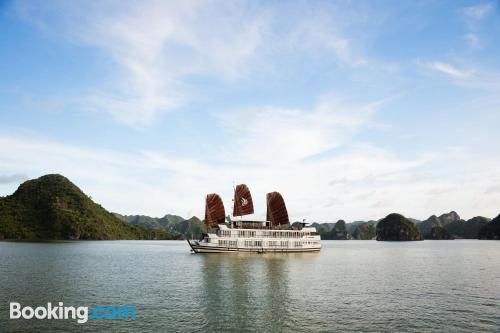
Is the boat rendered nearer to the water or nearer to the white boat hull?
the white boat hull

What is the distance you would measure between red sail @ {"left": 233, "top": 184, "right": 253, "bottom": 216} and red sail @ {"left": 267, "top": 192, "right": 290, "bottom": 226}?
495 cm

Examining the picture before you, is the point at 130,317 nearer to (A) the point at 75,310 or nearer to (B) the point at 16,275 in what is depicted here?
(A) the point at 75,310

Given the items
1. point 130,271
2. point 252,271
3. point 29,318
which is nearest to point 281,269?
point 252,271

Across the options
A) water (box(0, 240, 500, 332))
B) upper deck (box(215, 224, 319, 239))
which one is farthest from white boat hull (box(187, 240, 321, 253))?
water (box(0, 240, 500, 332))

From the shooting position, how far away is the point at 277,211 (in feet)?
283

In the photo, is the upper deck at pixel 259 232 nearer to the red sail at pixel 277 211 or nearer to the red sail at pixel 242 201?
the red sail at pixel 277 211

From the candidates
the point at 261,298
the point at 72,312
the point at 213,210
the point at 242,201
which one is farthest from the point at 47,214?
the point at 261,298

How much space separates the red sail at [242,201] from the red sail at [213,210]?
3.67 metres

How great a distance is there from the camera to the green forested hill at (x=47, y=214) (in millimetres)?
164750

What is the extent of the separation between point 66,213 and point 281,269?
158 meters

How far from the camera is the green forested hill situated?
164750 mm

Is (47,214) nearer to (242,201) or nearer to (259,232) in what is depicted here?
(242,201)

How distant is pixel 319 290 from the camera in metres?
38.0

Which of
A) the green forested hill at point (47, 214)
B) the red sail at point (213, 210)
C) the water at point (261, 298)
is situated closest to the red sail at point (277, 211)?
the red sail at point (213, 210)
